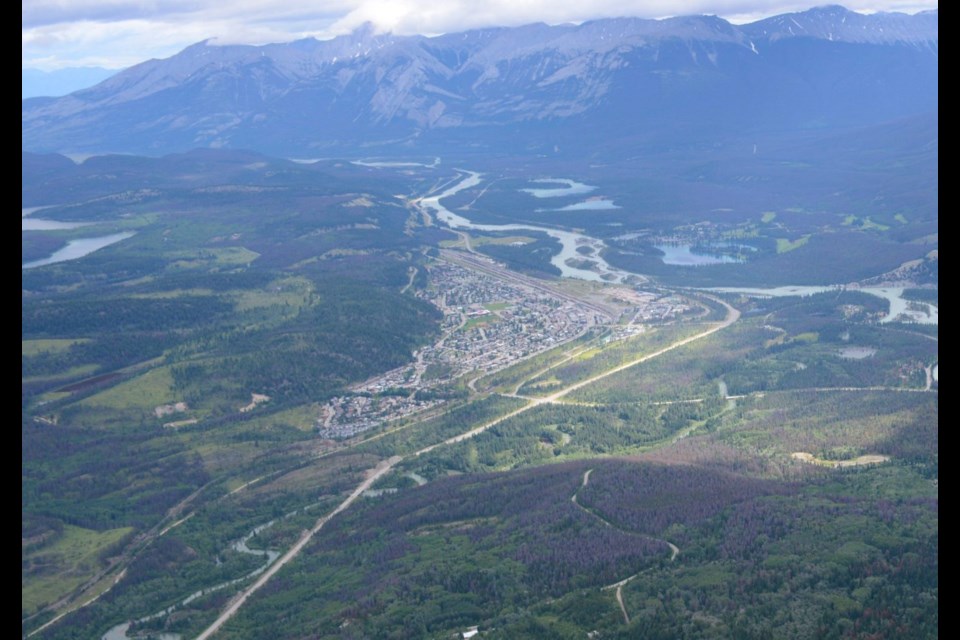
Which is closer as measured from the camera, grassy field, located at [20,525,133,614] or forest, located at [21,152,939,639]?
forest, located at [21,152,939,639]

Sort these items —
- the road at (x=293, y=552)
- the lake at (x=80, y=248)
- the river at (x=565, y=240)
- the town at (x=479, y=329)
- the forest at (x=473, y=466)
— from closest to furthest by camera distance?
1. the forest at (x=473, y=466)
2. the road at (x=293, y=552)
3. the town at (x=479, y=329)
4. the river at (x=565, y=240)
5. the lake at (x=80, y=248)

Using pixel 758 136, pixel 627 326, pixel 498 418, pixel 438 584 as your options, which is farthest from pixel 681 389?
pixel 758 136

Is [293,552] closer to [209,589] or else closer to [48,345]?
[209,589]

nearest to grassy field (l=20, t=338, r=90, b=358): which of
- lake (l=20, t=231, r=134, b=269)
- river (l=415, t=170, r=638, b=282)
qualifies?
lake (l=20, t=231, r=134, b=269)

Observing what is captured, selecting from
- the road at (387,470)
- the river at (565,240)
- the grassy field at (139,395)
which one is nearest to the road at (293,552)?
the road at (387,470)

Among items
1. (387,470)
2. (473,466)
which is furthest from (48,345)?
(473,466)

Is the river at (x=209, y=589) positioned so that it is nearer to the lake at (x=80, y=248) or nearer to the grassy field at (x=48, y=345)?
the grassy field at (x=48, y=345)

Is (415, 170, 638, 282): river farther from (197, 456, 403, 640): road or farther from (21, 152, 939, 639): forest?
(197, 456, 403, 640): road

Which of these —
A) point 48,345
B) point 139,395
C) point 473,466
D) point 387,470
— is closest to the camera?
point 473,466

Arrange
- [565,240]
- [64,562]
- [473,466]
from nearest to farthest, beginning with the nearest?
1. [64,562]
2. [473,466]
3. [565,240]

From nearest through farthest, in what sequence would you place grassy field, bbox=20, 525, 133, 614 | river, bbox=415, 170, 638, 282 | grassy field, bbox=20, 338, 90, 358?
grassy field, bbox=20, 525, 133, 614 → grassy field, bbox=20, 338, 90, 358 → river, bbox=415, 170, 638, 282

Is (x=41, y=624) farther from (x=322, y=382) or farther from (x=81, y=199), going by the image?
(x=81, y=199)

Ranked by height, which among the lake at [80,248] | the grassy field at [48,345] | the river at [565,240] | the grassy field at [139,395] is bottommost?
the river at [565,240]
